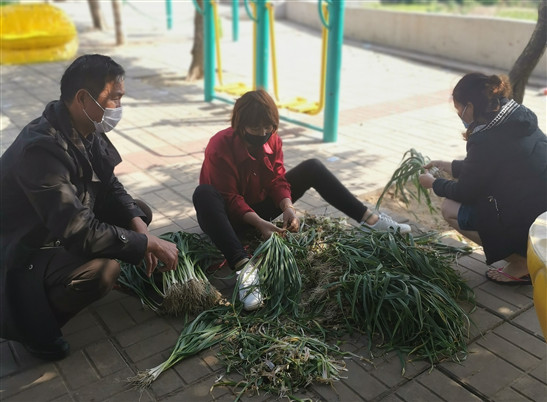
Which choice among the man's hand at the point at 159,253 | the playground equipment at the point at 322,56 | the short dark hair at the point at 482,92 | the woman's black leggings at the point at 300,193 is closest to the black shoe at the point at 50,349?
the man's hand at the point at 159,253

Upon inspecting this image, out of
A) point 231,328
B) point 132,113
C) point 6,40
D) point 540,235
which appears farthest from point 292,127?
point 6,40

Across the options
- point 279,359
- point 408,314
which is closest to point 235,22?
point 408,314

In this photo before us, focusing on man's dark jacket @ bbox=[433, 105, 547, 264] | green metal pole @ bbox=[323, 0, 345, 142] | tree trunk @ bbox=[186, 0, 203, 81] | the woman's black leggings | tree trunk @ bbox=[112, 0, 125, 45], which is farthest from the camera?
tree trunk @ bbox=[112, 0, 125, 45]

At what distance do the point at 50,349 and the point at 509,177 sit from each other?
2505 mm

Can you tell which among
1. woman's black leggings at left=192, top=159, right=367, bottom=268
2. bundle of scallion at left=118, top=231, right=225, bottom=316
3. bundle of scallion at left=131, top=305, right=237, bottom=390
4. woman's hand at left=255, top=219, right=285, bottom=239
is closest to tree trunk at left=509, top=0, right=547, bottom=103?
woman's black leggings at left=192, top=159, right=367, bottom=268

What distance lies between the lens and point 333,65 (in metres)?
5.75

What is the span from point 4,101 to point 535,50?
252 inches

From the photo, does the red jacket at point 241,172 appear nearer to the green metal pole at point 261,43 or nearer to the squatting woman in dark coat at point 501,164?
the squatting woman in dark coat at point 501,164

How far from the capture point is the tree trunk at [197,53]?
8719mm

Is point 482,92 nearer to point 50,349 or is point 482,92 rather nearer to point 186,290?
point 186,290

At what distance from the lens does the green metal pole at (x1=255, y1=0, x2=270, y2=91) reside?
648 centimetres

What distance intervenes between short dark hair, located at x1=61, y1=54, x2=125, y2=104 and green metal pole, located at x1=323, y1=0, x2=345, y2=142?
11.4ft

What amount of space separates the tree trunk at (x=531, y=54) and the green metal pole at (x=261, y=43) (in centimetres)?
301

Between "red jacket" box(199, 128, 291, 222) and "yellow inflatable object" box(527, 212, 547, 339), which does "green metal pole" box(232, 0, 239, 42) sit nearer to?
"red jacket" box(199, 128, 291, 222)
